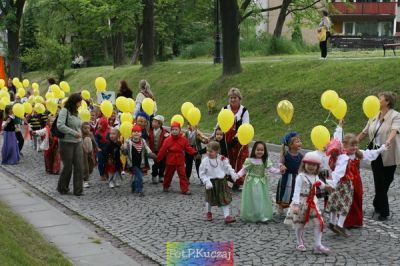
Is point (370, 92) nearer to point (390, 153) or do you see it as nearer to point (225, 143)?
point (225, 143)

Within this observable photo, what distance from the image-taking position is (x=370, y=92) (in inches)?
677

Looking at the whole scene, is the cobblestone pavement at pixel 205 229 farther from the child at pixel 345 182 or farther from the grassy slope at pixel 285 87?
the grassy slope at pixel 285 87

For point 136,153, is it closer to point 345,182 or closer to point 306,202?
point 345,182

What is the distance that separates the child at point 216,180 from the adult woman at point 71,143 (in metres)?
3.25

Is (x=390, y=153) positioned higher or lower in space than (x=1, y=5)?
lower

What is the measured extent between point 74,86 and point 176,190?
2925 cm

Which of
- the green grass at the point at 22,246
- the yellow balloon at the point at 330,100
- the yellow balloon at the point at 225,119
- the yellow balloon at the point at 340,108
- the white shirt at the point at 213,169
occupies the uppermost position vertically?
the yellow balloon at the point at 330,100

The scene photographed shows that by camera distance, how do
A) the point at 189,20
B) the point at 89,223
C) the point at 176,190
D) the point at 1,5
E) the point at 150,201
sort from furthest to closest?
the point at 189,20
the point at 1,5
the point at 176,190
the point at 150,201
the point at 89,223

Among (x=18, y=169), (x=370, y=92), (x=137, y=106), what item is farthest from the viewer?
(x=370, y=92)

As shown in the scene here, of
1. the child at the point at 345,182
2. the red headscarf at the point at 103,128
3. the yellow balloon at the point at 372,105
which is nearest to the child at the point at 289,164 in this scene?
the child at the point at 345,182

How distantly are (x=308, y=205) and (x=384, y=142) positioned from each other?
2.12 metres

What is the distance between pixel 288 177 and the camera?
9102 millimetres

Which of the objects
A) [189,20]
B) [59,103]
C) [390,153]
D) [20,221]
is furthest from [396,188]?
[189,20]

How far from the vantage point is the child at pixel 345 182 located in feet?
Answer: 26.7
